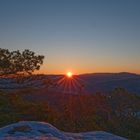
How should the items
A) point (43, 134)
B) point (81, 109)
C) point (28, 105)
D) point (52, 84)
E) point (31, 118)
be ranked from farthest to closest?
1. point (81, 109)
2. point (52, 84)
3. point (28, 105)
4. point (31, 118)
5. point (43, 134)

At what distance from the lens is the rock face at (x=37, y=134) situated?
841 centimetres

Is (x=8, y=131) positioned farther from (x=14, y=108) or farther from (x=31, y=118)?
(x=14, y=108)

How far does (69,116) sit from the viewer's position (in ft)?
84.1

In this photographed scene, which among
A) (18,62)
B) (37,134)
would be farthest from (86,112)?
(37,134)

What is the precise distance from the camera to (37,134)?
8688 mm

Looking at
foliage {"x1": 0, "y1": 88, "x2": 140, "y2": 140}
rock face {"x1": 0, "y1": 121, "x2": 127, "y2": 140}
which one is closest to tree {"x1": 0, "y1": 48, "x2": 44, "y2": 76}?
foliage {"x1": 0, "y1": 88, "x2": 140, "y2": 140}

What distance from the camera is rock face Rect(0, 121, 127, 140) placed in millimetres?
8406

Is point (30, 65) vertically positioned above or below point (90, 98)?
above

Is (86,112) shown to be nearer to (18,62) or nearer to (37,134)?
(18,62)

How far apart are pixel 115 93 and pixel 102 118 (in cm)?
474

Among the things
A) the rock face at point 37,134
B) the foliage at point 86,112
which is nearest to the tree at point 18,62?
the foliage at point 86,112

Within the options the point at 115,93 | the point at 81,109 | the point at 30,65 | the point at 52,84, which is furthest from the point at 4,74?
the point at 115,93

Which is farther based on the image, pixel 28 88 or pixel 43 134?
pixel 28 88

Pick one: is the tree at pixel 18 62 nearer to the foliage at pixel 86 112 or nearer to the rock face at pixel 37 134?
the foliage at pixel 86 112
